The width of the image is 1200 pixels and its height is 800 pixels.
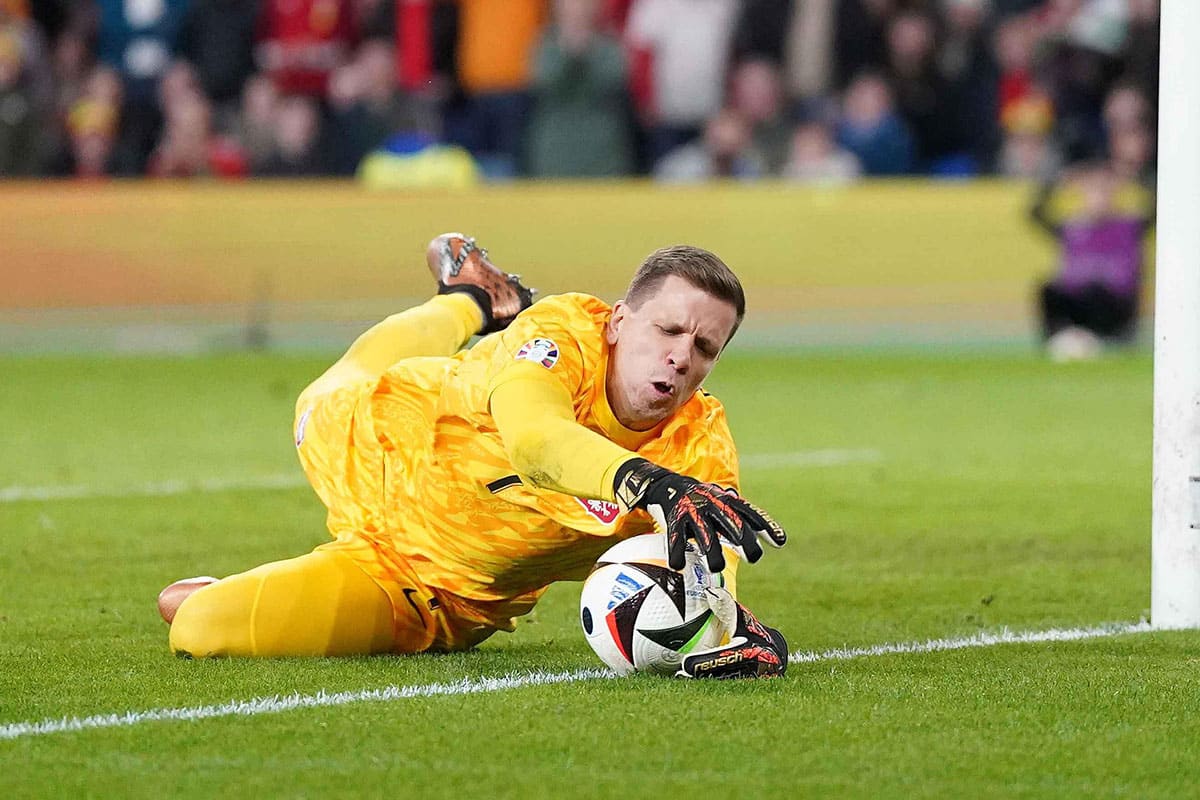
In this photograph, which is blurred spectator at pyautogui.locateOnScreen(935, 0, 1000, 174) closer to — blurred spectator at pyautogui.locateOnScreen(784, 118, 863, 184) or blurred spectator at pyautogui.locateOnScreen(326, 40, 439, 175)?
blurred spectator at pyautogui.locateOnScreen(784, 118, 863, 184)

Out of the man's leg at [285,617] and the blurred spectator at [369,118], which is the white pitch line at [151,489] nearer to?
the man's leg at [285,617]

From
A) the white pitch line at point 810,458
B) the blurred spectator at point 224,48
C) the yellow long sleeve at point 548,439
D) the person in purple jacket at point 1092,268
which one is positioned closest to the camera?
the yellow long sleeve at point 548,439

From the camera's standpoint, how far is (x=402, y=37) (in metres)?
19.8

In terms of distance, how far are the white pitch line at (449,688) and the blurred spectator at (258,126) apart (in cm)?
1430

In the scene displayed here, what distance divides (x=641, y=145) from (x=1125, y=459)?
936cm

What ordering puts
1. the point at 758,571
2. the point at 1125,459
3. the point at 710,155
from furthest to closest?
the point at 710,155, the point at 1125,459, the point at 758,571

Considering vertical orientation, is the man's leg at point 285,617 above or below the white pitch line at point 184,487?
above

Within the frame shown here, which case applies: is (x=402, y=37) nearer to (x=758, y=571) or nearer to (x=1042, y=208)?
(x=1042, y=208)

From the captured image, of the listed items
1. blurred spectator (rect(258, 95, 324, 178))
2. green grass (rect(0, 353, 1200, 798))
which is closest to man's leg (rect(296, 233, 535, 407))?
green grass (rect(0, 353, 1200, 798))

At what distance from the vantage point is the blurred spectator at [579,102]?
62.2 feet

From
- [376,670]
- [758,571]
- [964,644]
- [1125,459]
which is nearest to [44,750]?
[376,670]

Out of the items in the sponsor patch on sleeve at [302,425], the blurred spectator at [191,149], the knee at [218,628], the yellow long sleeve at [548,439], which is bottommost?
the blurred spectator at [191,149]

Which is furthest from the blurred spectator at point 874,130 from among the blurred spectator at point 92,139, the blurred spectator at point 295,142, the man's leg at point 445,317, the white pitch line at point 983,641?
the white pitch line at point 983,641

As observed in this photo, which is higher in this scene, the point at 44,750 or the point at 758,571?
the point at 44,750
